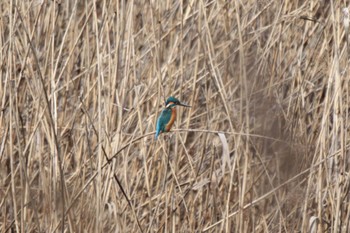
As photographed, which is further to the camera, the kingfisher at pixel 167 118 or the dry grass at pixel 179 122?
the dry grass at pixel 179 122

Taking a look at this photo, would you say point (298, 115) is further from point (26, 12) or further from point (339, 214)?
point (26, 12)

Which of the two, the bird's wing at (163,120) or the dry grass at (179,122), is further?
the dry grass at (179,122)

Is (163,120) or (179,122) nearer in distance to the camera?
(163,120)

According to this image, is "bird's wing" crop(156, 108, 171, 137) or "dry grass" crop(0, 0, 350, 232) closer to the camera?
"bird's wing" crop(156, 108, 171, 137)

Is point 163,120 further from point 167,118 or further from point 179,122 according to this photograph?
point 179,122

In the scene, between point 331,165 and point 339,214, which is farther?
point 331,165

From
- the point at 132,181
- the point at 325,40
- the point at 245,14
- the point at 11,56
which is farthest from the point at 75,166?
the point at 325,40

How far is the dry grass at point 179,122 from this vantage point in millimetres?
1919

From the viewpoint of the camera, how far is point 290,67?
96.4 inches

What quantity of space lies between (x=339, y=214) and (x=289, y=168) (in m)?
0.41

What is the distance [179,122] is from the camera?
89.6 inches

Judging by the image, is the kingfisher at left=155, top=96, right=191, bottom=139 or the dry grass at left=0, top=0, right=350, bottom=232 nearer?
the kingfisher at left=155, top=96, right=191, bottom=139

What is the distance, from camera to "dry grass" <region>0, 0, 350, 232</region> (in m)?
1.92

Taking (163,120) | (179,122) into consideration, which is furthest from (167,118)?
(179,122)
